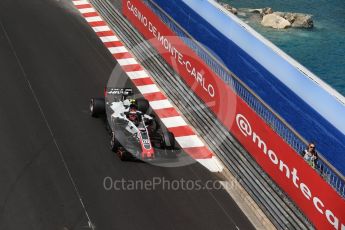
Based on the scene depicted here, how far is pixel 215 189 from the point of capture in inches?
625

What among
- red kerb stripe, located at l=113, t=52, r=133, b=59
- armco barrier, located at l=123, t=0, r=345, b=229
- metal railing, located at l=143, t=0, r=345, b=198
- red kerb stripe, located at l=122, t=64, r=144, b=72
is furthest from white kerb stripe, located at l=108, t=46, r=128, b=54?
metal railing, located at l=143, t=0, r=345, b=198

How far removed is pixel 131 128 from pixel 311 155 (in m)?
5.73

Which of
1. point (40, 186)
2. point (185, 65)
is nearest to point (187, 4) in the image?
point (185, 65)

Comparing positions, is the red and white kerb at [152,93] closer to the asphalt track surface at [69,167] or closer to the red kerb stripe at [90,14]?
the red kerb stripe at [90,14]

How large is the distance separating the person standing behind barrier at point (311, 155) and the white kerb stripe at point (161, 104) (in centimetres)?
731

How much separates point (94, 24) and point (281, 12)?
1532 cm

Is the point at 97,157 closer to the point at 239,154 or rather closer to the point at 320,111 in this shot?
the point at 239,154

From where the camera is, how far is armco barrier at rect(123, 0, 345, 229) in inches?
518

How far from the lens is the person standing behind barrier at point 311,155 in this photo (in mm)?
14067

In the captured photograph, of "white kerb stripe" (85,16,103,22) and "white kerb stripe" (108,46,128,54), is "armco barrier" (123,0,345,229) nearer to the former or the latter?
"white kerb stripe" (108,46,128,54)

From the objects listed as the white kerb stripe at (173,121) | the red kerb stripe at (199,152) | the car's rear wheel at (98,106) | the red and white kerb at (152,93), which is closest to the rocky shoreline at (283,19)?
the red and white kerb at (152,93)

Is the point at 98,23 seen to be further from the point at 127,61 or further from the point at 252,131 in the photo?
the point at 252,131

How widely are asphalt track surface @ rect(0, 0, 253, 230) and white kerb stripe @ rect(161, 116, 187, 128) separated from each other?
95.1 inches

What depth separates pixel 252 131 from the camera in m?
16.3
